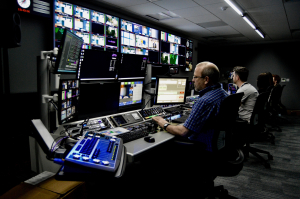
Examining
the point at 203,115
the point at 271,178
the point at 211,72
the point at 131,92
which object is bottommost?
the point at 271,178

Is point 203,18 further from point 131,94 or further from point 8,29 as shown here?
point 8,29

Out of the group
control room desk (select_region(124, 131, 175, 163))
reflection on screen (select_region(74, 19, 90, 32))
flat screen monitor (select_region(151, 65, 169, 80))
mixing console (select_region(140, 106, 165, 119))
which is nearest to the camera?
control room desk (select_region(124, 131, 175, 163))

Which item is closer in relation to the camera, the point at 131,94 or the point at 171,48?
the point at 131,94

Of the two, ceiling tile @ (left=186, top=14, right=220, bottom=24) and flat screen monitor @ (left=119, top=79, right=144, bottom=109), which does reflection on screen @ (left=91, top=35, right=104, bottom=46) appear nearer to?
flat screen monitor @ (left=119, top=79, right=144, bottom=109)

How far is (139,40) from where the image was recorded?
489 centimetres

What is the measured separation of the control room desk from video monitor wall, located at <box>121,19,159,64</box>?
10.4 feet

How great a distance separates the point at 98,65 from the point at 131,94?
46 centimetres

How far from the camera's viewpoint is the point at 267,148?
3775 mm

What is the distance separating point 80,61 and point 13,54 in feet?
5.79

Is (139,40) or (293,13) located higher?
(293,13)

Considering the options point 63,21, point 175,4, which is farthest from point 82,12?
point 175,4

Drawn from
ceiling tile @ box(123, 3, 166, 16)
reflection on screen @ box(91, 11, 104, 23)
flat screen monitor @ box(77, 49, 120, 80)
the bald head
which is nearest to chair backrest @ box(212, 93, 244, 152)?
the bald head

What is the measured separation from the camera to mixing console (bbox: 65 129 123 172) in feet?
3.20

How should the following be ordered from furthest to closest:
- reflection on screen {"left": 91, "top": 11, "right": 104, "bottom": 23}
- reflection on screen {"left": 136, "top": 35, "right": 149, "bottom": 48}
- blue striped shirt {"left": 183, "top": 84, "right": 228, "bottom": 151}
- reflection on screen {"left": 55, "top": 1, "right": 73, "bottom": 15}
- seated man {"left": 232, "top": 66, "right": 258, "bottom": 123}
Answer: reflection on screen {"left": 136, "top": 35, "right": 149, "bottom": 48} < reflection on screen {"left": 91, "top": 11, "right": 104, "bottom": 23} < reflection on screen {"left": 55, "top": 1, "right": 73, "bottom": 15} < seated man {"left": 232, "top": 66, "right": 258, "bottom": 123} < blue striped shirt {"left": 183, "top": 84, "right": 228, "bottom": 151}
